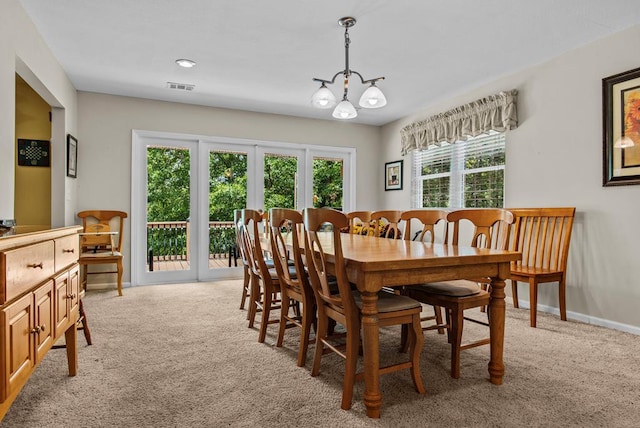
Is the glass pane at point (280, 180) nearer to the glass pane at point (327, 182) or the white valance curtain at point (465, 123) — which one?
the glass pane at point (327, 182)

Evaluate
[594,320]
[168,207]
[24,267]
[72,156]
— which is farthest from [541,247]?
[72,156]

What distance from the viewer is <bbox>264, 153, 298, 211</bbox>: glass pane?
217 inches

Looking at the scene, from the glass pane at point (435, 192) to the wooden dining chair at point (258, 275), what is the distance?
2782 mm

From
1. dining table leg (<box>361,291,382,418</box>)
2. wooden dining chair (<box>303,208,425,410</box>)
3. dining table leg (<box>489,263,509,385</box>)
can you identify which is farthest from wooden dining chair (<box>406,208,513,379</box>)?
dining table leg (<box>361,291,382,418</box>)

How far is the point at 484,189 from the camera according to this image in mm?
4398

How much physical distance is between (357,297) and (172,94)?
3759 mm

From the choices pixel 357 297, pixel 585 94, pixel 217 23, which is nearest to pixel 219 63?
pixel 217 23

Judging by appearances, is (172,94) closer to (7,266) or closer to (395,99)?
(395,99)

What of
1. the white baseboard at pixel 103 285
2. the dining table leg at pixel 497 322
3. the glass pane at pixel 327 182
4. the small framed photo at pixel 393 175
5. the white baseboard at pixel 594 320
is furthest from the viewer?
the glass pane at pixel 327 182

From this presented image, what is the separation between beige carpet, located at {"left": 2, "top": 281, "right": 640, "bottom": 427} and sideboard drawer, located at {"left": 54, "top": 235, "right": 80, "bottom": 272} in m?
0.65

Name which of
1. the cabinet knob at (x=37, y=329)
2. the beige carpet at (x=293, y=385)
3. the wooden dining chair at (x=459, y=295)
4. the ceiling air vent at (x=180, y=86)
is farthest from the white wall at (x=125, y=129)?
the wooden dining chair at (x=459, y=295)

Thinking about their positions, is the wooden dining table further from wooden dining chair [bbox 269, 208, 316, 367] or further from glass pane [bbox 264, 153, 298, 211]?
glass pane [bbox 264, 153, 298, 211]

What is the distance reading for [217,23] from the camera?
2.94m

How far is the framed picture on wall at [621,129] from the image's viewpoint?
116 inches
